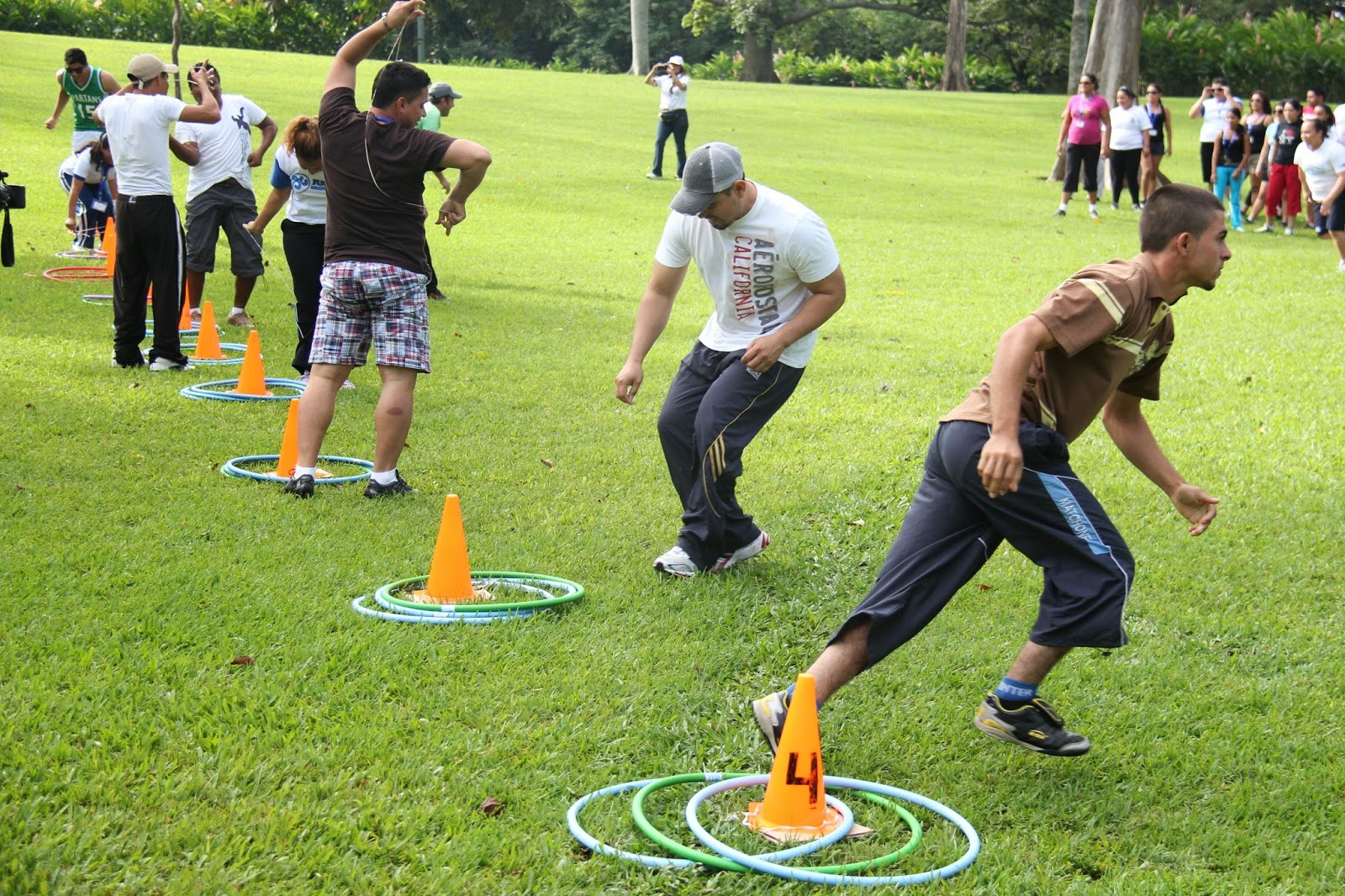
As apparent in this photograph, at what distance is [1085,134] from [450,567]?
18.9 metres

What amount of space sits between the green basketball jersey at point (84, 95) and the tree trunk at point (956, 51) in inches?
1561

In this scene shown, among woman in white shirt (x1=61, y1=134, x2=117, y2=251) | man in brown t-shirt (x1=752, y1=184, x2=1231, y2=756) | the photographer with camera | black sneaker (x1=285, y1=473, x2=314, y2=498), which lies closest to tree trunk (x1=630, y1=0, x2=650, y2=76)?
the photographer with camera

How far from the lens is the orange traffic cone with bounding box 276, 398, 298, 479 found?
726 cm

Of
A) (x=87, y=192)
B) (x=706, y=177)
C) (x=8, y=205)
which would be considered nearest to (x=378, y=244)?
(x=8, y=205)

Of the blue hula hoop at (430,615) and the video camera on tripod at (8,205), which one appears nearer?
the blue hula hoop at (430,615)

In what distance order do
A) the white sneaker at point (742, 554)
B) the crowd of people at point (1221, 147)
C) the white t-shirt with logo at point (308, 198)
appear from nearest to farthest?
the white sneaker at point (742, 554), the white t-shirt with logo at point (308, 198), the crowd of people at point (1221, 147)

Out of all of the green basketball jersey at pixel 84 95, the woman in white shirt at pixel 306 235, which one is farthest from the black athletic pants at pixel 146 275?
the green basketball jersey at pixel 84 95

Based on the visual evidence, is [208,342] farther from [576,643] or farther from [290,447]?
[576,643]

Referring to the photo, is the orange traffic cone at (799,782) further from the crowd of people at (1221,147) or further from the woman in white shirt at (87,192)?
the crowd of people at (1221,147)

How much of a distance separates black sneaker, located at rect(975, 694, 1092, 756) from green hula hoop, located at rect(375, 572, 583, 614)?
Answer: 193cm

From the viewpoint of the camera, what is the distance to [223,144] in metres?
11.3

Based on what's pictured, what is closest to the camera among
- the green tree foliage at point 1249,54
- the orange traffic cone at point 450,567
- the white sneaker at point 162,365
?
the orange traffic cone at point 450,567

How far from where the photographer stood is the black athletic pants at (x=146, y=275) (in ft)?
31.2

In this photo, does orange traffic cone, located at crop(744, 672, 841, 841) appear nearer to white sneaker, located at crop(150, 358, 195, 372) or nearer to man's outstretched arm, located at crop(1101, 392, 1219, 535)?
man's outstretched arm, located at crop(1101, 392, 1219, 535)
